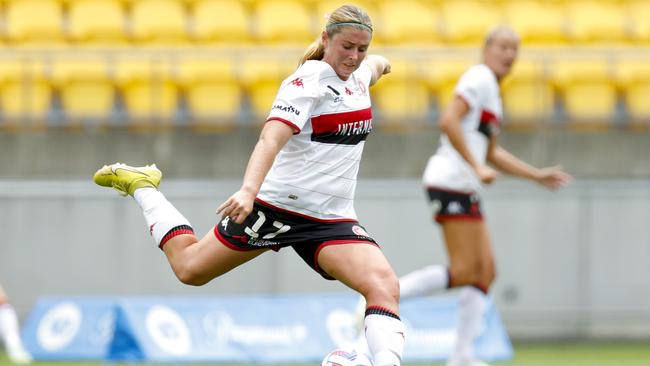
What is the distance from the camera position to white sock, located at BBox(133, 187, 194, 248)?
657 centimetres

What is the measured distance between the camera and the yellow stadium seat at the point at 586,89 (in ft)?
37.7

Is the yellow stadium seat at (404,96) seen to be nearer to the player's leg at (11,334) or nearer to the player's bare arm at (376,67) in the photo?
the player's leg at (11,334)

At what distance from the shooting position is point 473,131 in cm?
905

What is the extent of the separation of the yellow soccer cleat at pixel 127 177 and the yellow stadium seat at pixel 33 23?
5519mm

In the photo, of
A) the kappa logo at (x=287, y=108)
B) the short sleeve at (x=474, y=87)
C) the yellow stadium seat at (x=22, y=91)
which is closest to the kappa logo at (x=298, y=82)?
the kappa logo at (x=287, y=108)

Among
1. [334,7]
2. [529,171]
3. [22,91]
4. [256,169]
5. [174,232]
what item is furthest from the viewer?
[334,7]

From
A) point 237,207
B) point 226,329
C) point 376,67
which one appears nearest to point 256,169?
point 237,207

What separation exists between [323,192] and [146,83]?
5.39m

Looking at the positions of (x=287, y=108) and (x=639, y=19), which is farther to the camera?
(x=639, y=19)

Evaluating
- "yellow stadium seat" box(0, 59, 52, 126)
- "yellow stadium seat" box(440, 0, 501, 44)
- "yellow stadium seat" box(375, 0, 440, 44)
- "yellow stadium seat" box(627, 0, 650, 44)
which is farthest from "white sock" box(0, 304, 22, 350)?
"yellow stadium seat" box(627, 0, 650, 44)

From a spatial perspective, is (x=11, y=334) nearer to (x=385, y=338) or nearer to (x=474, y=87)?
(x=474, y=87)

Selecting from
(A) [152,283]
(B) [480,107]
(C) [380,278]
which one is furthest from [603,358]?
(C) [380,278]

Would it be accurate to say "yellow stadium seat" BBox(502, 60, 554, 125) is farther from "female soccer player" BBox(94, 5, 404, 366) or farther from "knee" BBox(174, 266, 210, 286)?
"knee" BBox(174, 266, 210, 286)

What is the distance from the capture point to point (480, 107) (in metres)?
9.02
